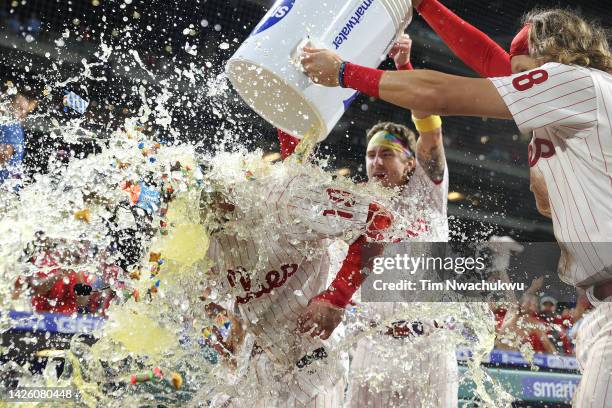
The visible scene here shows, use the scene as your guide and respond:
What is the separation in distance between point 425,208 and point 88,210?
59.6 inches

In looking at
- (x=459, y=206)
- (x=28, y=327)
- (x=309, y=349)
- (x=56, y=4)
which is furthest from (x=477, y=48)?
(x=459, y=206)

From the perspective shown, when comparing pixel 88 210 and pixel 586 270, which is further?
pixel 88 210

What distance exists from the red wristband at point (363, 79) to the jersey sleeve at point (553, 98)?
350mm

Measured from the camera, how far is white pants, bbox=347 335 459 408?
2734mm

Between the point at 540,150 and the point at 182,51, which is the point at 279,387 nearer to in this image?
the point at 540,150

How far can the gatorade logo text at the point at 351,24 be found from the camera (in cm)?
A: 218

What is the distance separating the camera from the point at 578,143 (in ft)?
5.52

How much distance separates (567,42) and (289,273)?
1199 mm

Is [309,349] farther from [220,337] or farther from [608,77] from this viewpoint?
[608,77]

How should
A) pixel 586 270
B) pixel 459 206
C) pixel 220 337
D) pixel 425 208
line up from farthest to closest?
1. pixel 459 206
2. pixel 425 208
3. pixel 220 337
4. pixel 586 270

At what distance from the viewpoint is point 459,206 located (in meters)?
12.3

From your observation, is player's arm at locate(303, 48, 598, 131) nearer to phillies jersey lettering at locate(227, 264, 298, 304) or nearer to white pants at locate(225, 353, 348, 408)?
phillies jersey lettering at locate(227, 264, 298, 304)

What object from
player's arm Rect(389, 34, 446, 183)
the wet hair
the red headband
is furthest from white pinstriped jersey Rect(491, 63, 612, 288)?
the wet hair

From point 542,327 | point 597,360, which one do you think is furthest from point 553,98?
point 542,327
